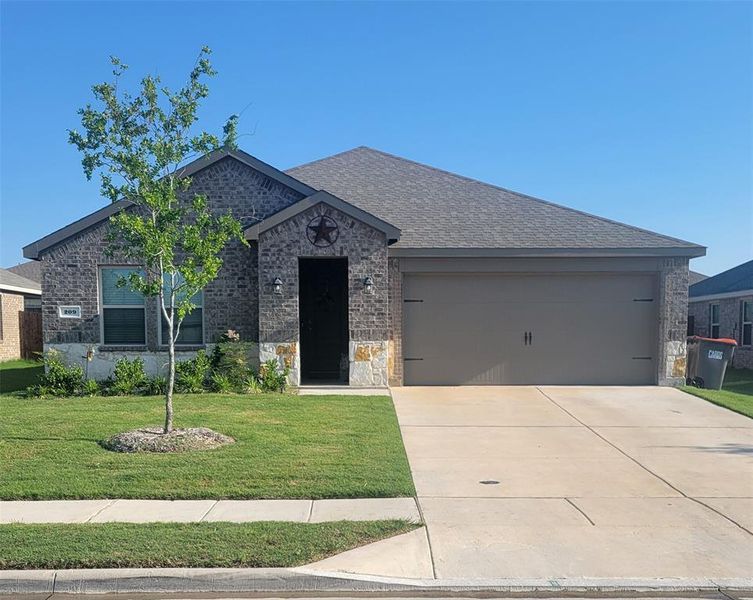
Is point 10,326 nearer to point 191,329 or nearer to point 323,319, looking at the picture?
point 191,329

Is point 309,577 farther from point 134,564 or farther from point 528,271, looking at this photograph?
point 528,271

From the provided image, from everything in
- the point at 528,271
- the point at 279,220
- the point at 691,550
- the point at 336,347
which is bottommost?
the point at 691,550

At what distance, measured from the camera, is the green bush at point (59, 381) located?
12826 mm

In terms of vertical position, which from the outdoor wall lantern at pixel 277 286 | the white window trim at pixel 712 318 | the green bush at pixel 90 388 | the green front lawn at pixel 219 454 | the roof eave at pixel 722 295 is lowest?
the green front lawn at pixel 219 454

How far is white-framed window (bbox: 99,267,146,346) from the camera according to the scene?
13711 mm

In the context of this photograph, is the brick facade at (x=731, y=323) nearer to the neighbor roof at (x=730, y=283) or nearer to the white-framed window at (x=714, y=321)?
the white-framed window at (x=714, y=321)

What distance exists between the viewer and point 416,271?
13.8 meters

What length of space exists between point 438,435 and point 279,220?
5982mm

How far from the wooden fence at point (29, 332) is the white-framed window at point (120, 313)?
430 inches

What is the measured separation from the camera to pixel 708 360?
561 inches

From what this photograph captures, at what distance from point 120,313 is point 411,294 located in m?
6.46

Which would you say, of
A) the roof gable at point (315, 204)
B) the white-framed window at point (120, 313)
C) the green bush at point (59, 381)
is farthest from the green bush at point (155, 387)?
the roof gable at point (315, 204)

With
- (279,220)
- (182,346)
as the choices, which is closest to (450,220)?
(279,220)

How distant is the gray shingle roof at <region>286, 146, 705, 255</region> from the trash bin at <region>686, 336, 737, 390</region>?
2223 millimetres
